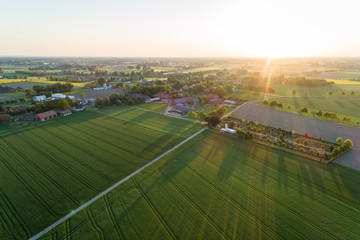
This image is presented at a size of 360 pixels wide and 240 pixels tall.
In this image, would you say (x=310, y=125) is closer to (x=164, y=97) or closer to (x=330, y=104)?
(x=330, y=104)

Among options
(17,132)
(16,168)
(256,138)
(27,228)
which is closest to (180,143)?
(256,138)

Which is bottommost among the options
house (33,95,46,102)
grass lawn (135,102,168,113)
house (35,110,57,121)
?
grass lawn (135,102,168,113)

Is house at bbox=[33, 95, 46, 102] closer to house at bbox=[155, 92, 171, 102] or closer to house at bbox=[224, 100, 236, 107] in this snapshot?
house at bbox=[155, 92, 171, 102]

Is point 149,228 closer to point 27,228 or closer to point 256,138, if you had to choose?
point 27,228

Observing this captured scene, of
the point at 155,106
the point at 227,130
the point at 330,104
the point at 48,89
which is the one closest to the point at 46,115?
the point at 155,106

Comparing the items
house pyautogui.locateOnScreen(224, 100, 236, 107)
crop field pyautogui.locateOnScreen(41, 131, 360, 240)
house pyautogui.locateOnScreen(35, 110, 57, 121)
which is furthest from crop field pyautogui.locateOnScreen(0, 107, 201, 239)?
house pyautogui.locateOnScreen(224, 100, 236, 107)

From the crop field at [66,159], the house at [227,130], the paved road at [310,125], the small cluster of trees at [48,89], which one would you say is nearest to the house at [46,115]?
the crop field at [66,159]
